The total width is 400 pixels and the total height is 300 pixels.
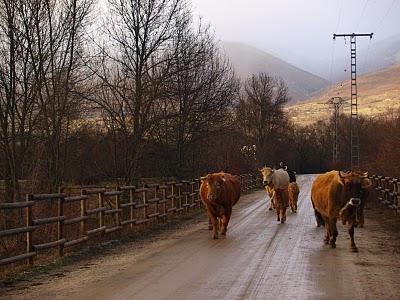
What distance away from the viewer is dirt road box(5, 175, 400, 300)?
27.1 ft

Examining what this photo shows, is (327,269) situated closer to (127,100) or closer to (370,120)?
(127,100)

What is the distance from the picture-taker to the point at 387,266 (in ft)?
34.7

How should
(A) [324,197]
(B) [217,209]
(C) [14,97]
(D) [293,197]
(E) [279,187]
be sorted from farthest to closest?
(D) [293,197]
(E) [279,187]
(C) [14,97]
(B) [217,209]
(A) [324,197]

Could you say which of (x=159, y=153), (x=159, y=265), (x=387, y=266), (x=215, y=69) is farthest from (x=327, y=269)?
(x=215, y=69)

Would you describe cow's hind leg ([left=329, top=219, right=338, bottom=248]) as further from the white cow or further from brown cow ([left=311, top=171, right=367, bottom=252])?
the white cow

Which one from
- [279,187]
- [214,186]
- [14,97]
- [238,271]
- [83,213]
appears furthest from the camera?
[279,187]

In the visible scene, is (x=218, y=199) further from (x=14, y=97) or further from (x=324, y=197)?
(x=14, y=97)

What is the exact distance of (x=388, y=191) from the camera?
23266 mm

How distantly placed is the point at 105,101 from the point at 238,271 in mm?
14190

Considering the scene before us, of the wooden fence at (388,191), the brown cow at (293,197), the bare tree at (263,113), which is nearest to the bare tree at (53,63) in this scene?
the brown cow at (293,197)

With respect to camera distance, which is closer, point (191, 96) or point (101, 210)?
point (101, 210)

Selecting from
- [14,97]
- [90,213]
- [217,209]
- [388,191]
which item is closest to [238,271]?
[90,213]

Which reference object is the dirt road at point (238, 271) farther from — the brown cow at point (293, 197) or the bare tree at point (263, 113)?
the bare tree at point (263, 113)

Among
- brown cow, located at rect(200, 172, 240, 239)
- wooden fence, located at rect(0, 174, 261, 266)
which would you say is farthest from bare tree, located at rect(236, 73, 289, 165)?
brown cow, located at rect(200, 172, 240, 239)
